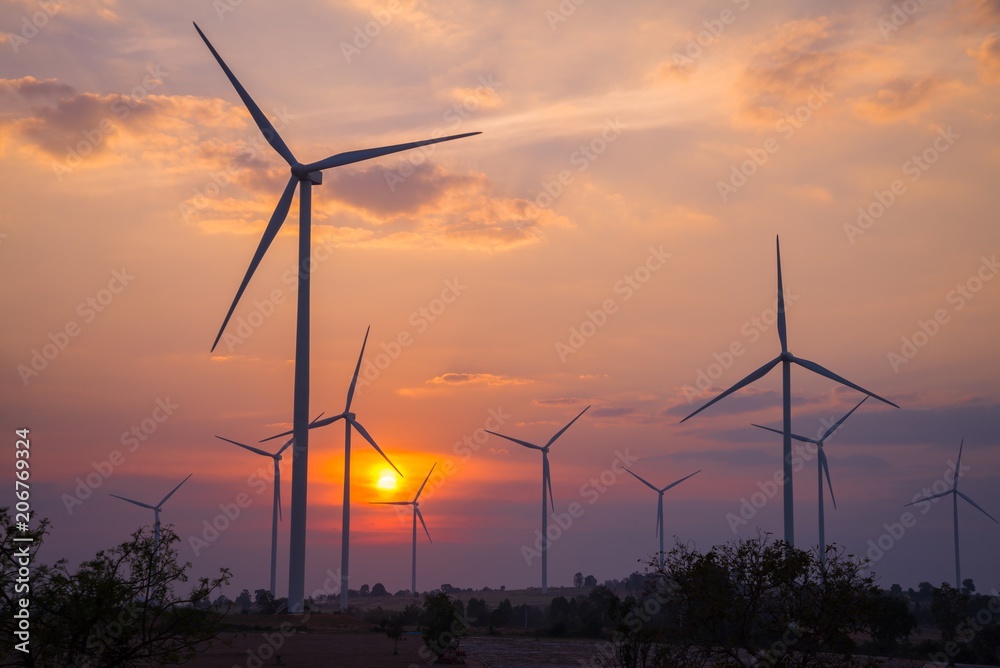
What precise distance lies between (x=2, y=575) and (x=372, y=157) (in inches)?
1732

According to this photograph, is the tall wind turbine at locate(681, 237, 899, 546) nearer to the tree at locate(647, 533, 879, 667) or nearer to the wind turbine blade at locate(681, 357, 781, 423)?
the wind turbine blade at locate(681, 357, 781, 423)

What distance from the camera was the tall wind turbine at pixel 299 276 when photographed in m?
58.2

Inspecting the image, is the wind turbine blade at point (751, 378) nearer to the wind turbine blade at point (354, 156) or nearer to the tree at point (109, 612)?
the wind turbine blade at point (354, 156)

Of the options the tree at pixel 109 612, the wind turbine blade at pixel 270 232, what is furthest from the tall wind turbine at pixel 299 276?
the tree at pixel 109 612

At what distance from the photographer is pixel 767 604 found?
37.7 metres

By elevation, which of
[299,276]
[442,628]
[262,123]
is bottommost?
[442,628]

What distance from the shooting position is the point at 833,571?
37375 mm

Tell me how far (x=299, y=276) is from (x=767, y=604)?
116 ft

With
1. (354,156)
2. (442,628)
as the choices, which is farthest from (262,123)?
(442,628)

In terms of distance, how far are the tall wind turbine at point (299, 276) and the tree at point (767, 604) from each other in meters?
26.4

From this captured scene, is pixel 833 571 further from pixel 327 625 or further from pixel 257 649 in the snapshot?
pixel 327 625

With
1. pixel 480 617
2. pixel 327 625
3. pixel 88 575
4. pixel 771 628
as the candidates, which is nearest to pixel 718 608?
pixel 771 628

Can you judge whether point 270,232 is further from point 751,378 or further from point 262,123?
point 751,378

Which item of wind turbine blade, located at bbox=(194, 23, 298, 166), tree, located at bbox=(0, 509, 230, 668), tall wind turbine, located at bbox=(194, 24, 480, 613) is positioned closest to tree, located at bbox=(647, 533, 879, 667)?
tree, located at bbox=(0, 509, 230, 668)
